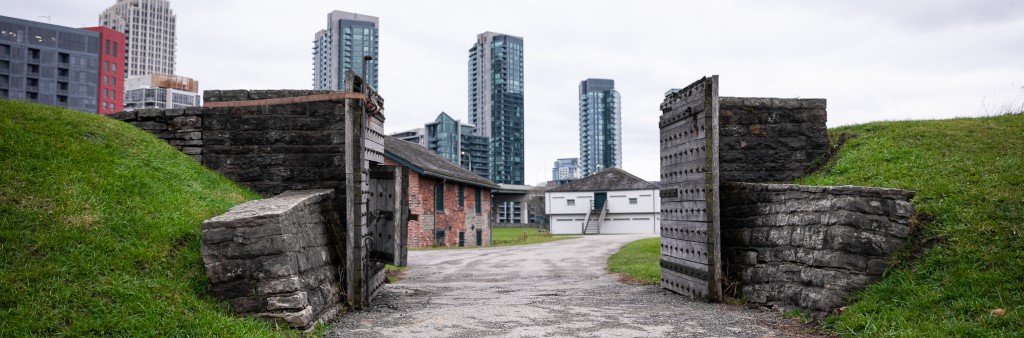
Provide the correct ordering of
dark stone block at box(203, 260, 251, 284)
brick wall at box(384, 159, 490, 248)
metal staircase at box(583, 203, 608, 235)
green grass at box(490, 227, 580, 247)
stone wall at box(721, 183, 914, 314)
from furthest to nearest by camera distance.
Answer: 1. metal staircase at box(583, 203, 608, 235)
2. green grass at box(490, 227, 580, 247)
3. brick wall at box(384, 159, 490, 248)
4. stone wall at box(721, 183, 914, 314)
5. dark stone block at box(203, 260, 251, 284)

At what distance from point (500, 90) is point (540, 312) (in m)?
128

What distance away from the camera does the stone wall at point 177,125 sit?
971cm

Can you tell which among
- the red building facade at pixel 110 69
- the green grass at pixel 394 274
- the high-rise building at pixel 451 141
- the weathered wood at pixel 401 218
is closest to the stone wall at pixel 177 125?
the weathered wood at pixel 401 218

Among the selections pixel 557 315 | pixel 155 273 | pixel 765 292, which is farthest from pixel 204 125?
pixel 765 292

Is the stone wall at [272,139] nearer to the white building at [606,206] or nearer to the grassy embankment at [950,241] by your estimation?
the grassy embankment at [950,241]

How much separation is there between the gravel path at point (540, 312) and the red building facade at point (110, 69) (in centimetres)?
10374

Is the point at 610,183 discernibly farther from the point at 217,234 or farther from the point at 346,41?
the point at 346,41

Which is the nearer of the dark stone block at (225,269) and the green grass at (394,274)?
the dark stone block at (225,269)

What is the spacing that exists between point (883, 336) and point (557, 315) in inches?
131

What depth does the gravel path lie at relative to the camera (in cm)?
672

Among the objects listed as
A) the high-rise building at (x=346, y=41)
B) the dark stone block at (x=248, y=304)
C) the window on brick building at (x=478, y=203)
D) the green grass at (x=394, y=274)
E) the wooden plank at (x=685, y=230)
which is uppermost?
the high-rise building at (x=346, y=41)

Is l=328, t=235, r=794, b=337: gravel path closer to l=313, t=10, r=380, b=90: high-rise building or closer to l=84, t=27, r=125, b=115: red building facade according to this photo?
l=84, t=27, r=125, b=115: red building facade

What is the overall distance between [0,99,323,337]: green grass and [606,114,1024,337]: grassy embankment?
17.5 ft

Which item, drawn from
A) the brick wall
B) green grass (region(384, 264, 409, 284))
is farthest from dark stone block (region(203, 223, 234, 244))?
the brick wall
